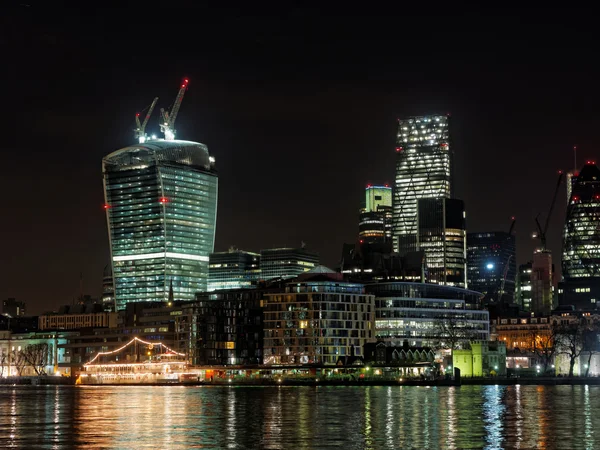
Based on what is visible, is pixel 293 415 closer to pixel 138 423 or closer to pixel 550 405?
pixel 138 423

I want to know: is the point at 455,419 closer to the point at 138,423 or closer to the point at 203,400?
the point at 138,423

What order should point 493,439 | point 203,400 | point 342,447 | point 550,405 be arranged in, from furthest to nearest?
point 203,400
point 550,405
point 493,439
point 342,447

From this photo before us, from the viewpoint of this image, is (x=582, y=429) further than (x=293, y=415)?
No

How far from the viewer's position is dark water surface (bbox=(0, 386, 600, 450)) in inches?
3344

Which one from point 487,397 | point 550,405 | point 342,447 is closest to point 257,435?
point 342,447

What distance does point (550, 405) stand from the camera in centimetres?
13812

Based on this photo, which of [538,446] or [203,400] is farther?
[203,400]

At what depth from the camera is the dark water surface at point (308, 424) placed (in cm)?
8494

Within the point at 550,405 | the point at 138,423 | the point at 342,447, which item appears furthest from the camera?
the point at 550,405

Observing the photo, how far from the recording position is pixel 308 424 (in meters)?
103

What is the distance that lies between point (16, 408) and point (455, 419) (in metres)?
66.3

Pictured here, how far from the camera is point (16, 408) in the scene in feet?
470

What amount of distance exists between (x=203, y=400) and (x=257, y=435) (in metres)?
68.1

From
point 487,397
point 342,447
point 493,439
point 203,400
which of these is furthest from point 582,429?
point 203,400
